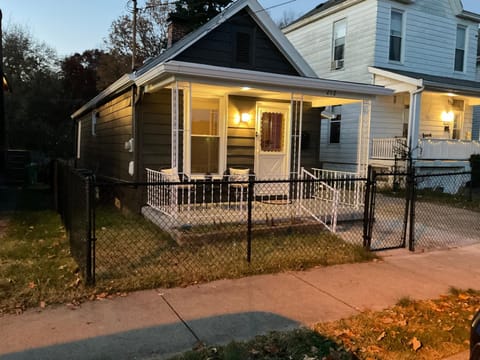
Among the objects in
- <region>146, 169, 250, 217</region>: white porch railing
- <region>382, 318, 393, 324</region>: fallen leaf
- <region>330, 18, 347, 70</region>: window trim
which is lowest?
<region>382, 318, 393, 324</region>: fallen leaf

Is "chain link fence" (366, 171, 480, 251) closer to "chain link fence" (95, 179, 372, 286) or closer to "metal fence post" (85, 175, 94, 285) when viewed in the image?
"chain link fence" (95, 179, 372, 286)

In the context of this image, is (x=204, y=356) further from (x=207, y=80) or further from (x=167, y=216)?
(x=207, y=80)

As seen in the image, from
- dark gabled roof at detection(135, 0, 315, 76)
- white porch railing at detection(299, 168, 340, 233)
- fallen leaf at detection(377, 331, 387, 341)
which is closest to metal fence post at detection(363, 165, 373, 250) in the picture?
white porch railing at detection(299, 168, 340, 233)

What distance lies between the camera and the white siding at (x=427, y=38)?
14781 mm

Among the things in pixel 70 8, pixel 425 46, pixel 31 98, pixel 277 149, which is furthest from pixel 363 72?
pixel 31 98

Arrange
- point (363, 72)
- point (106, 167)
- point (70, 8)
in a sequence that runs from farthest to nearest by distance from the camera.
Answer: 1. point (70, 8)
2. point (363, 72)
3. point (106, 167)

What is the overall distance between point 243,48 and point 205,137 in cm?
247

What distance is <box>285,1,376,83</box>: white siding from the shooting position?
14.9 m

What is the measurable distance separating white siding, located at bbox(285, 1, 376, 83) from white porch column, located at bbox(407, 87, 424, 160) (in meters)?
2.38

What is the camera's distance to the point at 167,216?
23.0ft

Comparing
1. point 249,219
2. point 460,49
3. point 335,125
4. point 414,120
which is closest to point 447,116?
point 460,49

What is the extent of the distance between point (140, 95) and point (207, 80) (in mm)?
1747

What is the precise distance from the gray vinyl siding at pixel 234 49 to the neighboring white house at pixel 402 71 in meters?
4.41

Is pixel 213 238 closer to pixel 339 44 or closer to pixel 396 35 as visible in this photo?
pixel 396 35
